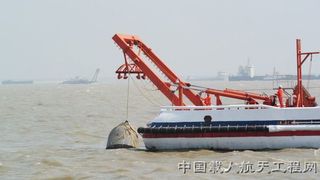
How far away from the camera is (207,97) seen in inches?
846

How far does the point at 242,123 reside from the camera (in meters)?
19.7

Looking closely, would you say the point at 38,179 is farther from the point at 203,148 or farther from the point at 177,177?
the point at 203,148

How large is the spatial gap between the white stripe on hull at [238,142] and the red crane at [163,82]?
5.26ft

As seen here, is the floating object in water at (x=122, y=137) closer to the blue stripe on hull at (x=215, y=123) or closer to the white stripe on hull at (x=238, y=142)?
the blue stripe on hull at (x=215, y=123)

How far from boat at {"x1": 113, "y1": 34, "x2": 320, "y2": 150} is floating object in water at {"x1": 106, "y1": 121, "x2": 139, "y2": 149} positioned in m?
1.36

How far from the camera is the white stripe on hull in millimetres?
19281

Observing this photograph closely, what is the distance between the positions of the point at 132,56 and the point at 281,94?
5.55 m

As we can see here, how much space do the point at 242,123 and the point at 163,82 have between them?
3441 millimetres

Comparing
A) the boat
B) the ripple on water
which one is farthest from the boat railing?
the ripple on water

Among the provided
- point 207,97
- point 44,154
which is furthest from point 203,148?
point 44,154

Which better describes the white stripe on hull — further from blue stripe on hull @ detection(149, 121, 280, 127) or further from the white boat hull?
blue stripe on hull @ detection(149, 121, 280, 127)

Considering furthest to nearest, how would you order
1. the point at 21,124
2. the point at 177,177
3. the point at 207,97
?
the point at 21,124 → the point at 207,97 → the point at 177,177

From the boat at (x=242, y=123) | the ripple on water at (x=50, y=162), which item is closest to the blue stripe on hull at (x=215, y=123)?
the boat at (x=242, y=123)

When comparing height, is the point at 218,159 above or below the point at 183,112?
below
